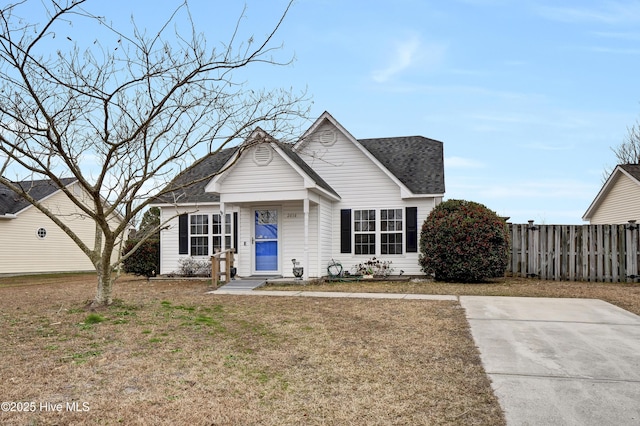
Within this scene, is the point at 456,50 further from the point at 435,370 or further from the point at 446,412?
the point at 446,412

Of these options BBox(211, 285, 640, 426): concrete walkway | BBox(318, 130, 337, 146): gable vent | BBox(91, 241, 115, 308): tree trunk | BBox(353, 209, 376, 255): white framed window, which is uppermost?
BBox(318, 130, 337, 146): gable vent

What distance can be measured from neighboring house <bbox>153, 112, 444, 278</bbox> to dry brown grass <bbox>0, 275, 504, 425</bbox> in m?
6.43

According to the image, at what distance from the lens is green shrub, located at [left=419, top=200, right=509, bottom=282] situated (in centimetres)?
1468

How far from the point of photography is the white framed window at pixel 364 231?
662 inches

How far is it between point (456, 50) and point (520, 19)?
1.55 m

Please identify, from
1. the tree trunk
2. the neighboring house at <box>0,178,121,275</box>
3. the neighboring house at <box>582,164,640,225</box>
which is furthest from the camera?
the neighboring house at <box>0,178,121,275</box>

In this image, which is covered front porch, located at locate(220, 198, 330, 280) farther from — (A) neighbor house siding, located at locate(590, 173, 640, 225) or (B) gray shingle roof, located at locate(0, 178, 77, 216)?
(B) gray shingle roof, located at locate(0, 178, 77, 216)

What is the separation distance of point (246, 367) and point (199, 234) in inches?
531

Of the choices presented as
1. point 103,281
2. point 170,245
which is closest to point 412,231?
point 170,245

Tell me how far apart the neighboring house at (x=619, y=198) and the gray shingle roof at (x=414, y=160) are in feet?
30.1

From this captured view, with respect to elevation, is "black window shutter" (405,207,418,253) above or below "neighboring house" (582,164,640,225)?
below

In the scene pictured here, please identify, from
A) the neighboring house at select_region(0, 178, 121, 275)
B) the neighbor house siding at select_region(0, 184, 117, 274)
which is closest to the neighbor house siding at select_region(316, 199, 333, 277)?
the neighboring house at select_region(0, 178, 121, 275)

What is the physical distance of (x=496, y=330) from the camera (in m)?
7.55

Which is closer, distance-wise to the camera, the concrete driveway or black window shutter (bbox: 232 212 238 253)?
the concrete driveway
